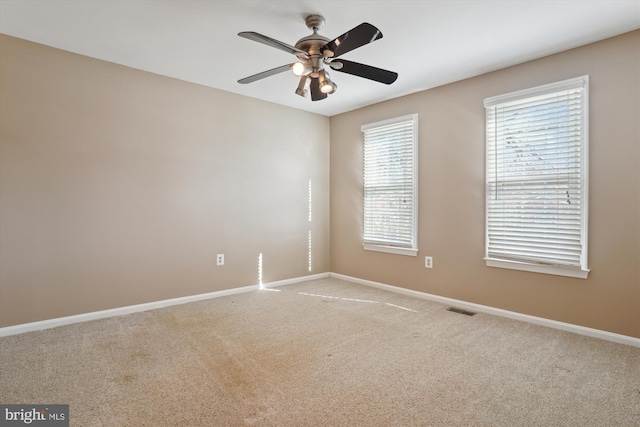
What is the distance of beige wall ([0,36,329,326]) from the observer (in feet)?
9.21

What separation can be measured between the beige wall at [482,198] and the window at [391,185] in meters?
0.11

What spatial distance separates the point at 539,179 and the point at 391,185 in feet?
5.44

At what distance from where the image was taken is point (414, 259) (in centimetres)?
403

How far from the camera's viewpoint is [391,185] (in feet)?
14.0

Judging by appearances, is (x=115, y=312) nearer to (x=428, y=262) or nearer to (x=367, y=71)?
(x=367, y=71)

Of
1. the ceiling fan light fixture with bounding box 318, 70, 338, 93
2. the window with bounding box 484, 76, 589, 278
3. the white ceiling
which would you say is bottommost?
the window with bounding box 484, 76, 589, 278

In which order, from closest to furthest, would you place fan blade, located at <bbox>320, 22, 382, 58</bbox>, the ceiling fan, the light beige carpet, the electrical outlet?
the light beige carpet < fan blade, located at <bbox>320, 22, 382, 58</bbox> < the ceiling fan < the electrical outlet

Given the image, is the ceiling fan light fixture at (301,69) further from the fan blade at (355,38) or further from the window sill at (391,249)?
the window sill at (391,249)

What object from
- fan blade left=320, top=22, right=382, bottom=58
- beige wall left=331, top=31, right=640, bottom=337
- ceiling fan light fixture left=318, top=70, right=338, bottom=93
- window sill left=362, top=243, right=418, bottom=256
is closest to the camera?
fan blade left=320, top=22, right=382, bottom=58

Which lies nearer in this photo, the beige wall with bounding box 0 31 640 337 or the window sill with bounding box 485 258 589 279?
the beige wall with bounding box 0 31 640 337

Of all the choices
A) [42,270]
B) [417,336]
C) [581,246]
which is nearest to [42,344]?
[42,270]

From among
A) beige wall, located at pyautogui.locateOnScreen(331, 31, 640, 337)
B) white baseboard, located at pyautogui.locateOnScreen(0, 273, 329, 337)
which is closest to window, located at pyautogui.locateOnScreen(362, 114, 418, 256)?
beige wall, located at pyautogui.locateOnScreen(331, 31, 640, 337)

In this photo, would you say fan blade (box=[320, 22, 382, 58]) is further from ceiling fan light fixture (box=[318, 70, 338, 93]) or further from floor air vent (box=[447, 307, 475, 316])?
floor air vent (box=[447, 307, 475, 316])

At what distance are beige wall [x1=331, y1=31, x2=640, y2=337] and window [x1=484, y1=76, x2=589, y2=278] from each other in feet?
0.26
